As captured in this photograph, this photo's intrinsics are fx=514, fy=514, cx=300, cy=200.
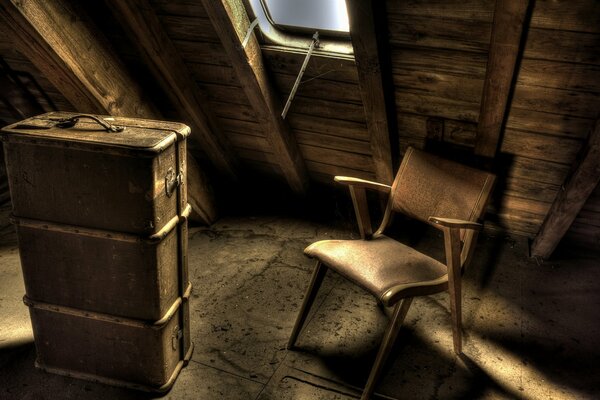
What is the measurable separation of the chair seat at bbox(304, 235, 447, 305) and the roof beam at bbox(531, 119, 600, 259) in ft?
2.79

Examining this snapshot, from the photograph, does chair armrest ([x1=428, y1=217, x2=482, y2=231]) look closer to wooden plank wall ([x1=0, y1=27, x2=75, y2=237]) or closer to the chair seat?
the chair seat

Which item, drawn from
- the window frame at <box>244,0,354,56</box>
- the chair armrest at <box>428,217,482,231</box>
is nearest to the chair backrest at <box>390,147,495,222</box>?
the chair armrest at <box>428,217,482,231</box>

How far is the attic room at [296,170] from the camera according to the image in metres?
1.87

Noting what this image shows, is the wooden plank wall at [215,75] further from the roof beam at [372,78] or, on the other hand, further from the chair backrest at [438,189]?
the chair backrest at [438,189]

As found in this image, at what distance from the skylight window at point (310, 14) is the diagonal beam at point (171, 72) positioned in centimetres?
54

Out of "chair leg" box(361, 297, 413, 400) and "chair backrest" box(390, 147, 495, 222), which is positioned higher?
"chair backrest" box(390, 147, 495, 222)

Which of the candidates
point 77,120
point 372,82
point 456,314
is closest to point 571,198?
point 456,314

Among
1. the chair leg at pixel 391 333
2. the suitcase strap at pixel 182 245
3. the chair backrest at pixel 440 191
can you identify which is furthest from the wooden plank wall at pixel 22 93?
the chair leg at pixel 391 333

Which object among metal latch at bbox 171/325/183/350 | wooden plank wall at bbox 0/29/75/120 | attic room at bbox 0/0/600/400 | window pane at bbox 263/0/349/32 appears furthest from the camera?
wooden plank wall at bbox 0/29/75/120

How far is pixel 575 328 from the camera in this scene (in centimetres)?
257

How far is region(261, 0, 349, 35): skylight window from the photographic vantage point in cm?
237

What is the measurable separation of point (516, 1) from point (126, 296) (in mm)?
1747

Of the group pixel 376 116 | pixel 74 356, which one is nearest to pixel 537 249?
pixel 376 116

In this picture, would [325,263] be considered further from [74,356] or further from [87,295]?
[74,356]
